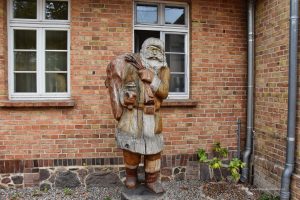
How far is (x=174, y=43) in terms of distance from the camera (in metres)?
5.80

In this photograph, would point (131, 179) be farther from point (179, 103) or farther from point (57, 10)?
point (57, 10)

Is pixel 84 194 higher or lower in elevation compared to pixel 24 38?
lower

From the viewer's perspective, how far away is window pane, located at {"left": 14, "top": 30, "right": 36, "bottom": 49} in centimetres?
526

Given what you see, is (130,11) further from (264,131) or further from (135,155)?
(264,131)

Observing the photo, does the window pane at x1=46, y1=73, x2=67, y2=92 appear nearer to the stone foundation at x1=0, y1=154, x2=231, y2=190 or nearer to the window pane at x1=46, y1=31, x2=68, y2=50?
the window pane at x1=46, y1=31, x2=68, y2=50

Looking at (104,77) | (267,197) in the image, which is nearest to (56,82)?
(104,77)

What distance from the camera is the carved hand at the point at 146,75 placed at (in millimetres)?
3859

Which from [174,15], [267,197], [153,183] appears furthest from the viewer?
[174,15]

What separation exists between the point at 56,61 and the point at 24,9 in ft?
3.29

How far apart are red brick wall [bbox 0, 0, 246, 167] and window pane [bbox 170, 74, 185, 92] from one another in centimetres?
26

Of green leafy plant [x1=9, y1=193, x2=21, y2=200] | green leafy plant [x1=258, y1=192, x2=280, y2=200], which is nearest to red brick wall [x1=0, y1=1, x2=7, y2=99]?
green leafy plant [x1=9, y1=193, x2=21, y2=200]

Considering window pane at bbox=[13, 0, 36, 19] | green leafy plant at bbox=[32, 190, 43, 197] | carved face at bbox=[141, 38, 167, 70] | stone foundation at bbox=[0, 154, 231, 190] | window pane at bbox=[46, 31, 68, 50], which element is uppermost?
window pane at bbox=[13, 0, 36, 19]

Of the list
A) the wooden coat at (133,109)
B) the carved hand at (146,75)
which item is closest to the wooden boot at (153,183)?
the wooden coat at (133,109)

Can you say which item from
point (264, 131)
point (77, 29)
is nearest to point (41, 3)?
point (77, 29)
